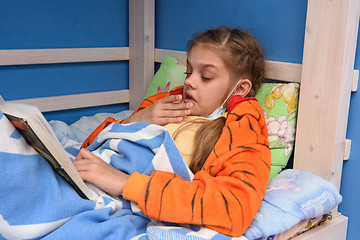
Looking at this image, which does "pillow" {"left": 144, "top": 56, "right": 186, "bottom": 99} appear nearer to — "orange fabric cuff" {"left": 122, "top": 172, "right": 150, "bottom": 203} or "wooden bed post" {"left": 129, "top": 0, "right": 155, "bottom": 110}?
"wooden bed post" {"left": 129, "top": 0, "right": 155, "bottom": 110}

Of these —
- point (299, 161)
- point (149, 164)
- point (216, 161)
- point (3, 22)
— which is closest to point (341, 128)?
point (299, 161)

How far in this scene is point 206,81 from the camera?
3.60 ft

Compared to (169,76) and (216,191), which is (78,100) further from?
(216,191)

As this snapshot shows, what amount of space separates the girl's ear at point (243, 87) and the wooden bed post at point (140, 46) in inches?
28.4

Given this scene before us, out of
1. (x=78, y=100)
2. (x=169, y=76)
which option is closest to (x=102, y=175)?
(x=169, y=76)

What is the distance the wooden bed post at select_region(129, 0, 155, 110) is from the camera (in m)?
1.75

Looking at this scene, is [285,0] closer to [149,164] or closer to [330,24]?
[330,24]

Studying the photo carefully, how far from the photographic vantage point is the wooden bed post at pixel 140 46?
1.75 meters

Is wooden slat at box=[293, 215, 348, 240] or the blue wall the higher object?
the blue wall

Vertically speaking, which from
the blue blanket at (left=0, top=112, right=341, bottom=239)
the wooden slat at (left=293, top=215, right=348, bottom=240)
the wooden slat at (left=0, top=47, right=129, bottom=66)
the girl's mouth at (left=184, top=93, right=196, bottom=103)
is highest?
the wooden slat at (left=0, top=47, right=129, bottom=66)

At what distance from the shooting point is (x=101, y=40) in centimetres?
181

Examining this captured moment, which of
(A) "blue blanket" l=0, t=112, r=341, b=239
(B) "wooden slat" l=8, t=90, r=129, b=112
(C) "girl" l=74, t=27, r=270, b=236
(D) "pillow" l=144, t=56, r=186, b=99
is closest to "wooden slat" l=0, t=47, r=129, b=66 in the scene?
(B) "wooden slat" l=8, t=90, r=129, b=112

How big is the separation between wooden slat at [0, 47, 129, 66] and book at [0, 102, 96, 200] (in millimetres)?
917

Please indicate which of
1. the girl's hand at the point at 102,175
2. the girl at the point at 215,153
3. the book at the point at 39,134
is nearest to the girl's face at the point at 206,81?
the girl at the point at 215,153
